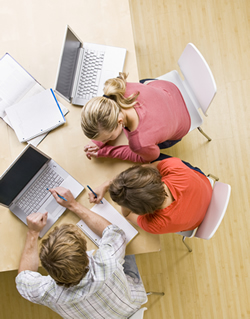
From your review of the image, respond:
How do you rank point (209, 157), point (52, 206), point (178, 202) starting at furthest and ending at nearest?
point (209, 157)
point (52, 206)
point (178, 202)

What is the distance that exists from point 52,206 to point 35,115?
550 millimetres

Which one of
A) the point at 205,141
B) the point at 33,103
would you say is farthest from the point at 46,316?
the point at 205,141

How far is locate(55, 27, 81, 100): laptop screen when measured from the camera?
4.59 feet

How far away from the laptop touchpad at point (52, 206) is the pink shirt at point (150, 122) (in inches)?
14.9

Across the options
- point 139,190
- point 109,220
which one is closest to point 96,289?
point 109,220

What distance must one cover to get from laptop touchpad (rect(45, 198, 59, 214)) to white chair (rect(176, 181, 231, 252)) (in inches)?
33.5

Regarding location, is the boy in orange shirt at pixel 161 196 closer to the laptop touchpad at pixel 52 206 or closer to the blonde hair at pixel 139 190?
the blonde hair at pixel 139 190

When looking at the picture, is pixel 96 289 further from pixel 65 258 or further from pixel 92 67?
pixel 92 67

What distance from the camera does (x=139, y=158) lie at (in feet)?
4.85

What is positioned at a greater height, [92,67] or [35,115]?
[92,67]

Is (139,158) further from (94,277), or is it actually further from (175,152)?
(175,152)

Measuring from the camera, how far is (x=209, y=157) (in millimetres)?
2244

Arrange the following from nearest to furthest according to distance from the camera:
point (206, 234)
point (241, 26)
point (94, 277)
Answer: point (94, 277), point (206, 234), point (241, 26)

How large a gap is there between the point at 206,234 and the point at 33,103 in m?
1.25
